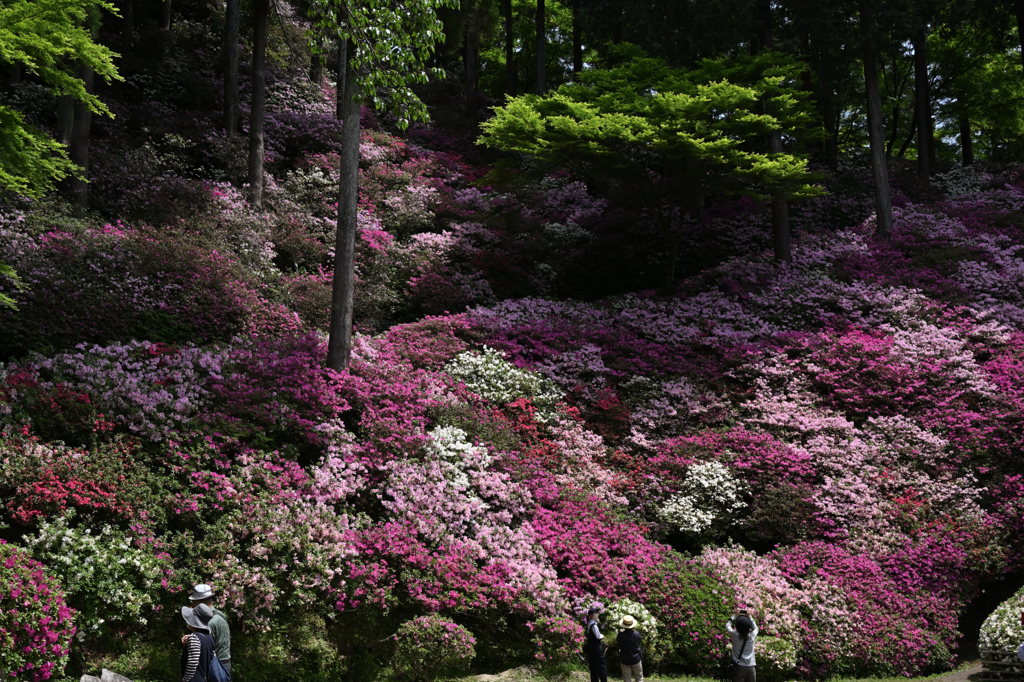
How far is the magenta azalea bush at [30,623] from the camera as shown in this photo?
6371mm

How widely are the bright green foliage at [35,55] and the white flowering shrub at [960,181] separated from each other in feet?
96.5

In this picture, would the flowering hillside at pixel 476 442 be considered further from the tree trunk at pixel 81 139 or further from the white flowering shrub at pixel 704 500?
the tree trunk at pixel 81 139

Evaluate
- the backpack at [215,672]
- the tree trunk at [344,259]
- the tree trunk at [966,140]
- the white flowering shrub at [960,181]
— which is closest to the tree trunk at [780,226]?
the white flowering shrub at [960,181]

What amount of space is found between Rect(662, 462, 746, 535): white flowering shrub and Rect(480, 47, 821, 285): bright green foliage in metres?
9.10

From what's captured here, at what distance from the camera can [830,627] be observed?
9922mm

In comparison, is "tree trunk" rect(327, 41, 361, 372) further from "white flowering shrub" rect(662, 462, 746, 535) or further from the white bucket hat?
"white flowering shrub" rect(662, 462, 746, 535)

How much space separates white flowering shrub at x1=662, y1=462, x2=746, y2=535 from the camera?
12.0 metres

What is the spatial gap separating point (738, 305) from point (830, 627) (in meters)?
10.5

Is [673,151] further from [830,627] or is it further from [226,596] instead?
[226,596]

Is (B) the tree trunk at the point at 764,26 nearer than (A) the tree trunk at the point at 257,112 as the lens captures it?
No

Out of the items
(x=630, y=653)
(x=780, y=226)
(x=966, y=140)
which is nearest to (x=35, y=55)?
(x=630, y=653)

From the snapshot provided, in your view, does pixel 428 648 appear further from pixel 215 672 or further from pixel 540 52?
pixel 540 52

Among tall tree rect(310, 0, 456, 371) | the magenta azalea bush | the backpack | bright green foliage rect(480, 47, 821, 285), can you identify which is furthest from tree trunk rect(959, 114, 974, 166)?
the magenta azalea bush

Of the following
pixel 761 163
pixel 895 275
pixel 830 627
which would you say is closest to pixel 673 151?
pixel 761 163
